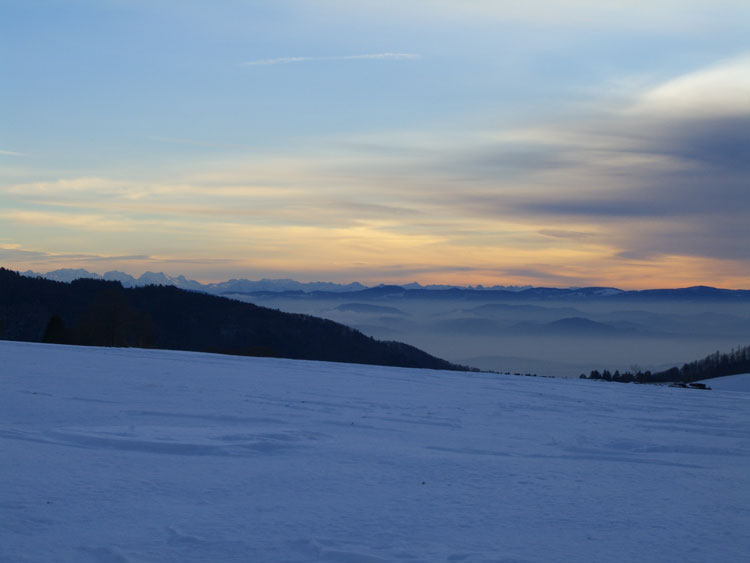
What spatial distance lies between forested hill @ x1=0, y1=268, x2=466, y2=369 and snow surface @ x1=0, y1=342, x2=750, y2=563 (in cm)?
8012

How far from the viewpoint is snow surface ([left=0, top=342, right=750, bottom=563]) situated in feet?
15.1

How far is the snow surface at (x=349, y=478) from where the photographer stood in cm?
461

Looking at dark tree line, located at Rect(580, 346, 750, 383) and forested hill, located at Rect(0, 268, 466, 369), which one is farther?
forested hill, located at Rect(0, 268, 466, 369)

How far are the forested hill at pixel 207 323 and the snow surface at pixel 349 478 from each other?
8012cm

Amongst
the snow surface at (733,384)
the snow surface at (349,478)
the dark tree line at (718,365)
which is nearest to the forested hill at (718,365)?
the dark tree line at (718,365)

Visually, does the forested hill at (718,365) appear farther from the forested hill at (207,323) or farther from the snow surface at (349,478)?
the snow surface at (349,478)

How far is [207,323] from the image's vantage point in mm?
114250

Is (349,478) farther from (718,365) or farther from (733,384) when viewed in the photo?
(718,365)

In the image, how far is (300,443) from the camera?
778cm

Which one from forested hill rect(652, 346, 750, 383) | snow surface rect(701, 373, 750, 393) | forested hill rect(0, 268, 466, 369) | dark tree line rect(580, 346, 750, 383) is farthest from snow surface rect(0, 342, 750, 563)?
forested hill rect(0, 268, 466, 369)

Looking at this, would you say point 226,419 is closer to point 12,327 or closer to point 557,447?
point 557,447

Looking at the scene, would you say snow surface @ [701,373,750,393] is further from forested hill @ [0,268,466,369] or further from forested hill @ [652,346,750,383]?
forested hill @ [0,268,466,369]

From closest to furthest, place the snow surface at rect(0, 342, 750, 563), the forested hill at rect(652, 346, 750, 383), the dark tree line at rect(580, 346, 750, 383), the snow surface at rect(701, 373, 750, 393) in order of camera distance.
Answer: the snow surface at rect(0, 342, 750, 563)
the snow surface at rect(701, 373, 750, 393)
the dark tree line at rect(580, 346, 750, 383)
the forested hill at rect(652, 346, 750, 383)

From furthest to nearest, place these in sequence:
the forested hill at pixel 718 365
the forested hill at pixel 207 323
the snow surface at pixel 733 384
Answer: the forested hill at pixel 207 323 → the forested hill at pixel 718 365 → the snow surface at pixel 733 384
